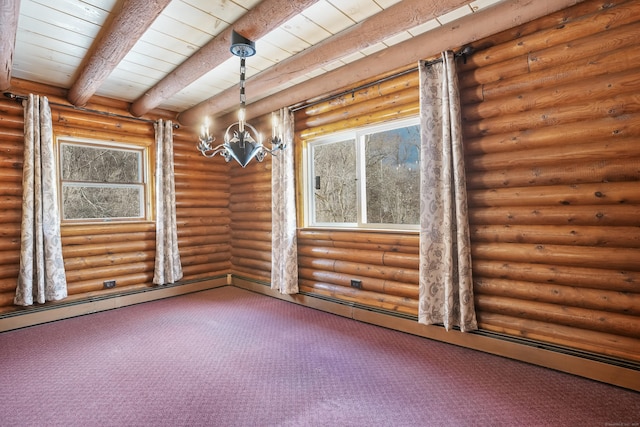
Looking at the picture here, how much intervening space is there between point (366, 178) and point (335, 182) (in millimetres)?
526

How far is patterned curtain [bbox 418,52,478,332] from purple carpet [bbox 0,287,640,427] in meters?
0.39

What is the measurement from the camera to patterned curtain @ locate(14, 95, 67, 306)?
12.0ft

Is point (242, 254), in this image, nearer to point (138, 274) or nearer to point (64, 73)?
point (138, 274)

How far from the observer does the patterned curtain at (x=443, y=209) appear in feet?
9.38

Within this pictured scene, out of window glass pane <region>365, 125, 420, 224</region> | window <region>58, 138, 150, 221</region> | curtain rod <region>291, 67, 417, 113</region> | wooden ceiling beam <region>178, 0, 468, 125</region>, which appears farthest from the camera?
window <region>58, 138, 150, 221</region>

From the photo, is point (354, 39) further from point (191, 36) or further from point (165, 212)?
point (165, 212)

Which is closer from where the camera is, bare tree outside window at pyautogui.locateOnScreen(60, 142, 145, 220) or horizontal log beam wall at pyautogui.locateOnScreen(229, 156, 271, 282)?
bare tree outside window at pyautogui.locateOnScreen(60, 142, 145, 220)

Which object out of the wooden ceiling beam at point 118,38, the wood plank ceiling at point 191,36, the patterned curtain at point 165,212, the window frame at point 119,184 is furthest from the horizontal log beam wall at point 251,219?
the wooden ceiling beam at point 118,38

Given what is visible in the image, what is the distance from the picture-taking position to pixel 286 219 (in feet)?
14.4

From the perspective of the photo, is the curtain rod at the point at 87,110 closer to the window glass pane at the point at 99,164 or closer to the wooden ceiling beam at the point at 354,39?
the window glass pane at the point at 99,164

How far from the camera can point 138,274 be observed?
4.72 meters

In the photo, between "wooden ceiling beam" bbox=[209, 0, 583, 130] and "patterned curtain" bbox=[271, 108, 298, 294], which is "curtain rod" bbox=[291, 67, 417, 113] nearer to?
"wooden ceiling beam" bbox=[209, 0, 583, 130]

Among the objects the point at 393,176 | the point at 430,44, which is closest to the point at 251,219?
the point at 393,176

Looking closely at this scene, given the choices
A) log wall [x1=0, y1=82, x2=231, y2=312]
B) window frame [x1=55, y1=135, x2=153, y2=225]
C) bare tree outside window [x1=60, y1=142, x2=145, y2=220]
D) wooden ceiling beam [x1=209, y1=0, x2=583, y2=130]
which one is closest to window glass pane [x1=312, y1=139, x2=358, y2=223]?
wooden ceiling beam [x1=209, y1=0, x2=583, y2=130]
